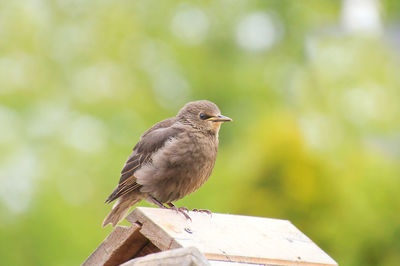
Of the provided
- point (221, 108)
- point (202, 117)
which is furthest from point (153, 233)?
point (221, 108)

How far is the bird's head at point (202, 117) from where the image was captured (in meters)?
4.25

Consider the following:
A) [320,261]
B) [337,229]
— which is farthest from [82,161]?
[320,261]

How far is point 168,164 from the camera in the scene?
3.98 meters

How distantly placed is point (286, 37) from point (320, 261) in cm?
633

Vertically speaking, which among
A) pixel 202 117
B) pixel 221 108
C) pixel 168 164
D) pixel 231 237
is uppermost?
pixel 221 108

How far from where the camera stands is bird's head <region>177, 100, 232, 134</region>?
425cm

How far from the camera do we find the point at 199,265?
8.55 ft

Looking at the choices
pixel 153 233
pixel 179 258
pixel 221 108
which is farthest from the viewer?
pixel 221 108

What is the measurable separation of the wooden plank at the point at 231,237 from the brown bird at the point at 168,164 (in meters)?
0.61

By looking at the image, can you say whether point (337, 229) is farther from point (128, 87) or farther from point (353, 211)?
point (128, 87)

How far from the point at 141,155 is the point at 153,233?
1.21 m

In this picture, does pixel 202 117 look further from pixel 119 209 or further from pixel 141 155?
pixel 119 209

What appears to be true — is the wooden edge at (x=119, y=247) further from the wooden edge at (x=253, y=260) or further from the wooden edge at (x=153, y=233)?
the wooden edge at (x=253, y=260)

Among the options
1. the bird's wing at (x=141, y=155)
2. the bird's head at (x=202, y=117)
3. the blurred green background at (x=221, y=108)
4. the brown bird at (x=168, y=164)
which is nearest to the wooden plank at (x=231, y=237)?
the brown bird at (x=168, y=164)
